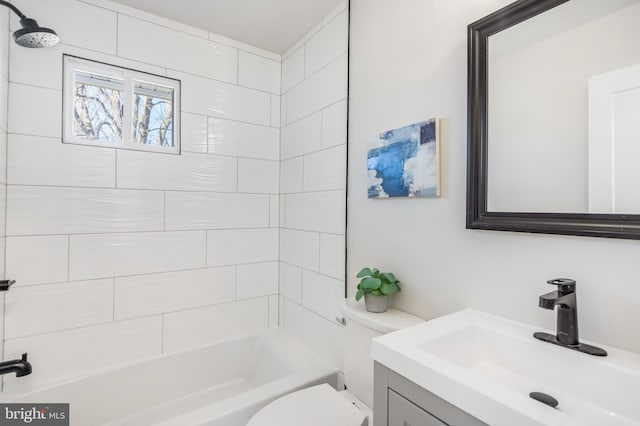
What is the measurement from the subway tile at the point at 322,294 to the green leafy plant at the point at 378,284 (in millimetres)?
446

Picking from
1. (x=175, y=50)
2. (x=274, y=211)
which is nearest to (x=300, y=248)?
(x=274, y=211)

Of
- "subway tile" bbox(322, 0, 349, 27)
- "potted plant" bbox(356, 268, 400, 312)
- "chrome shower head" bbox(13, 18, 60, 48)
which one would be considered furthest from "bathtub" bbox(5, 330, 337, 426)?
"subway tile" bbox(322, 0, 349, 27)

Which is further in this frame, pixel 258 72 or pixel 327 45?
pixel 258 72

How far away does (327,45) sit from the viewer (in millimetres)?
1940

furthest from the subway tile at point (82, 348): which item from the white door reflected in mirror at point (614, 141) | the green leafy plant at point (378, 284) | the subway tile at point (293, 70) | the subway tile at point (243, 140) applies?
the white door reflected in mirror at point (614, 141)

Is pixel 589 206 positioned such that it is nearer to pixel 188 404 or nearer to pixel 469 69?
pixel 469 69

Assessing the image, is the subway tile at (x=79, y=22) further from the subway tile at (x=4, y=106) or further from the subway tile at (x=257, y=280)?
the subway tile at (x=257, y=280)

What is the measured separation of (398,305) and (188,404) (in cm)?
151

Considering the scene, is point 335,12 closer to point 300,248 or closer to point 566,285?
point 300,248

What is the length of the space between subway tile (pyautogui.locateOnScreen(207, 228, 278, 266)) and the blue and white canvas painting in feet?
3.59

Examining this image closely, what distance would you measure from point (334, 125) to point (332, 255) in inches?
30.4

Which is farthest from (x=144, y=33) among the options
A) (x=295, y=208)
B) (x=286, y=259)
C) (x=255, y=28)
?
(x=286, y=259)

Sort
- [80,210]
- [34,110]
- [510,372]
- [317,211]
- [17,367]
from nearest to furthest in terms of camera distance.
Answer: [510,372] < [17,367] < [34,110] < [80,210] < [317,211]

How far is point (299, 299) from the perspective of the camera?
2.18 m
